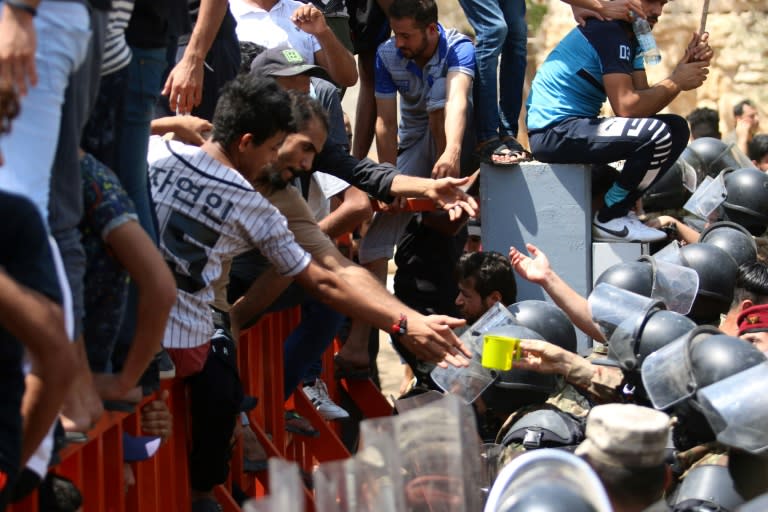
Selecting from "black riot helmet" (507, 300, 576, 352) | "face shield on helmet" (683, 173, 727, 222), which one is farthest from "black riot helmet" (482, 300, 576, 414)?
"face shield on helmet" (683, 173, 727, 222)

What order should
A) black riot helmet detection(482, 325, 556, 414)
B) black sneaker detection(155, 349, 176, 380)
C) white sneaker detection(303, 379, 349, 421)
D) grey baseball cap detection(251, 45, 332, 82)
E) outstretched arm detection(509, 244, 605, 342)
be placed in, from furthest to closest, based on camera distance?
white sneaker detection(303, 379, 349, 421)
outstretched arm detection(509, 244, 605, 342)
grey baseball cap detection(251, 45, 332, 82)
black riot helmet detection(482, 325, 556, 414)
black sneaker detection(155, 349, 176, 380)

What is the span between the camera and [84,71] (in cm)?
307

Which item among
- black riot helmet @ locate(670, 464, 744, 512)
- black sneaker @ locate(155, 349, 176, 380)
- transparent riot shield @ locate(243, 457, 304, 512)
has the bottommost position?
black riot helmet @ locate(670, 464, 744, 512)

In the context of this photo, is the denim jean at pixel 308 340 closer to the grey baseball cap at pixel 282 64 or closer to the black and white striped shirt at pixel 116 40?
the grey baseball cap at pixel 282 64

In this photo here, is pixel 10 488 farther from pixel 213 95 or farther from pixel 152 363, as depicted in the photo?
pixel 213 95

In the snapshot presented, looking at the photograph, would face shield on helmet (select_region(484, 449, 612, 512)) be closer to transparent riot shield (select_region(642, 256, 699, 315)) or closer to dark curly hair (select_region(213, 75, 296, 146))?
dark curly hair (select_region(213, 75, 296, 146))

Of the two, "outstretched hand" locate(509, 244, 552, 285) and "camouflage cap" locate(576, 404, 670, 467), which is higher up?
"camouflage cap" locate(576, 404, 670, 467)

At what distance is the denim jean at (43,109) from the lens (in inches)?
111

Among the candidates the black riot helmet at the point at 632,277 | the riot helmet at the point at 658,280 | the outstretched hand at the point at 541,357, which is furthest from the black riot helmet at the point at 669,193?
the outstretched hand at the point at 541,357

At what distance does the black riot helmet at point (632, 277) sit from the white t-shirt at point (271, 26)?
185cm

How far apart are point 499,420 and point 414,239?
1602mm

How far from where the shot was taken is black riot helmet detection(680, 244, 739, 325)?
259 inches

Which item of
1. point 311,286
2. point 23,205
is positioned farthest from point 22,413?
point 311,286

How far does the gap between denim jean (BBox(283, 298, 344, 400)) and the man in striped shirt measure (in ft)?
4.49
